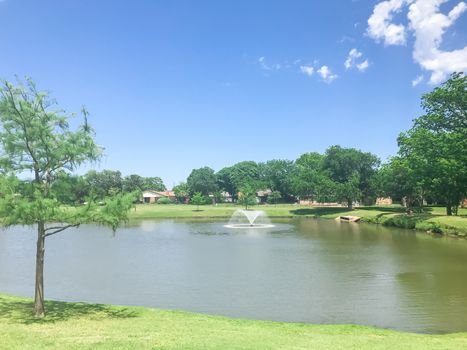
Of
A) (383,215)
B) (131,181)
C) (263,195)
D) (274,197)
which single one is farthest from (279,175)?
(383,215)

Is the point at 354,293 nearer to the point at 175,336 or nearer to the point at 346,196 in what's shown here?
the point at 175,336

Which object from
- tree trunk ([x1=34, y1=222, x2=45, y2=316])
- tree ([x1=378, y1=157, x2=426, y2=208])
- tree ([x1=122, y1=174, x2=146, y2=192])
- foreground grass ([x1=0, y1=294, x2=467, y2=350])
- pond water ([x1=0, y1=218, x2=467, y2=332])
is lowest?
pond water ([x1=0, y1=218, x2=467, y2=332])

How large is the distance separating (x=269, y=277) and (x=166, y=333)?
1418cm

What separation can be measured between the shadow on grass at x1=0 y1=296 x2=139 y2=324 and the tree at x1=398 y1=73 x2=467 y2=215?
1942 inches

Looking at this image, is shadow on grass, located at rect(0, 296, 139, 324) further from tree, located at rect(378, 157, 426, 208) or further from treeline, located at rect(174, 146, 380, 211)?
treeline, located at rect(174, 146, 380, 211)

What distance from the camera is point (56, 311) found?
16.0 m

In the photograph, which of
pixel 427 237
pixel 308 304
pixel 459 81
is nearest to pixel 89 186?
pixel 308 304

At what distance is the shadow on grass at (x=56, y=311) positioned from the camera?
47.6ft

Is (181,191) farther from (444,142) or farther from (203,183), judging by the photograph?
(444,142)

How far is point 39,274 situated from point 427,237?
150ft

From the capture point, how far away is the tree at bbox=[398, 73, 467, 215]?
175ft

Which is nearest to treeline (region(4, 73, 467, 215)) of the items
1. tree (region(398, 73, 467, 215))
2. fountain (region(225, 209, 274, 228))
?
tree (region(398, 73, 467, 215))

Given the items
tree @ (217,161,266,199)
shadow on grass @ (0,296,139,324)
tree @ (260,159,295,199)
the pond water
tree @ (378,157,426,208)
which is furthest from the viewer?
tree @ (217,161,266,199)

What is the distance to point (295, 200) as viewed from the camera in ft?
446
